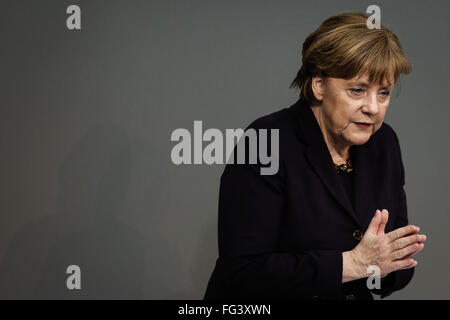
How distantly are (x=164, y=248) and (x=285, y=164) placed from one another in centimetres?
134

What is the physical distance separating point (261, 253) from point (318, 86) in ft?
1.55

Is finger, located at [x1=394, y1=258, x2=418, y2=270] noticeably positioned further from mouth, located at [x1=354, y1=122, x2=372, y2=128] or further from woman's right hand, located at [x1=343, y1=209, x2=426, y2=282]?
mouth, located at [x1=354, y1=122, x2=372, y2=128]

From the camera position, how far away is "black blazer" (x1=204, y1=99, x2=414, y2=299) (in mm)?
1383

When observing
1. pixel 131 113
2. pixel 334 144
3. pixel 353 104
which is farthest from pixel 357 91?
pixel 131 113

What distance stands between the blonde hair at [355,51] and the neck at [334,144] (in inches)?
5.6

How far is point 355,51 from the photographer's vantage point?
1.36 m

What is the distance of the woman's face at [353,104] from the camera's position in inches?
55.8

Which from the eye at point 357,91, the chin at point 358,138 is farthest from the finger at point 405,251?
the eye at point 357,91

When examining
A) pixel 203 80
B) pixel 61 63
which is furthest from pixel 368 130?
pixel 61 63

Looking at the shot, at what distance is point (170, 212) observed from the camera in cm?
263

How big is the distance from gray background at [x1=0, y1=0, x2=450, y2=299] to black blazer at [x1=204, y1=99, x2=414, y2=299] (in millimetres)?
1066

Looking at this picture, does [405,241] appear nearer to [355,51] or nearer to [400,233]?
[400,233]

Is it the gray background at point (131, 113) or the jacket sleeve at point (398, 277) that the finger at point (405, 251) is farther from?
the gray background at point (131, 113)

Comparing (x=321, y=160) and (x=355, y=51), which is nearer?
(x=355, y=51)
